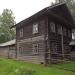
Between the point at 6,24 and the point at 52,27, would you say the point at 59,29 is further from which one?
the point at 6,24

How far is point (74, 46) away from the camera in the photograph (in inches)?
1024

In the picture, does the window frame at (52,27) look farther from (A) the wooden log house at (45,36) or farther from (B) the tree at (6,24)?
(B) the tree at (6,24)

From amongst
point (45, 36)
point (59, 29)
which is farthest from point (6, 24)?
point (45, 36)

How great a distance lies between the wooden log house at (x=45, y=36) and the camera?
20078 millimetres

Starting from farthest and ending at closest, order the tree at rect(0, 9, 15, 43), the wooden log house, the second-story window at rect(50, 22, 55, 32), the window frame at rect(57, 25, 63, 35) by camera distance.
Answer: the tree at rect(0, 9, 15, 43), the window frame at rect(57, 25, 63, 35), the second-story window at rect(50, 22, 55, 32), the wooden log house

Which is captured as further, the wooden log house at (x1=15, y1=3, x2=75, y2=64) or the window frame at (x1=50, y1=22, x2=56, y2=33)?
the window frame at (x1=50, y1=22, x2=56, y2=33)

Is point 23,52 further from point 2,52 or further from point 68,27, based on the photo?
point 2,52

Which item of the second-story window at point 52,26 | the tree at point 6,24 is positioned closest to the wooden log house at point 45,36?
the second-story window at point 52,26

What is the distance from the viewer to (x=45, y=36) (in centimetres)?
2016

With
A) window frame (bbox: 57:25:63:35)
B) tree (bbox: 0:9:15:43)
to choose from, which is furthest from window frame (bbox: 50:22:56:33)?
tree (bbox: 0:9:15:43)

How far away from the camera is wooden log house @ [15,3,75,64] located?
20.1 m

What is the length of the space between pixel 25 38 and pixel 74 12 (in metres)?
18.7

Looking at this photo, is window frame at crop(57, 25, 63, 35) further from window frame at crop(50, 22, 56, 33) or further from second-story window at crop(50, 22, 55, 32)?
second-story window at crop(50, 22, 55, 32)

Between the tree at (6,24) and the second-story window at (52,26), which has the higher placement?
the tree at (6,24)
